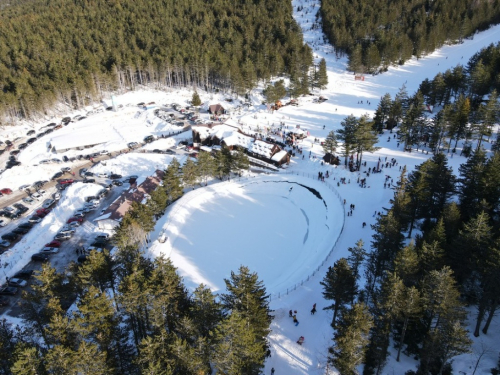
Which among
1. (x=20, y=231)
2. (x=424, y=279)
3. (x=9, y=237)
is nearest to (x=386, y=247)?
(x=424, y=279)

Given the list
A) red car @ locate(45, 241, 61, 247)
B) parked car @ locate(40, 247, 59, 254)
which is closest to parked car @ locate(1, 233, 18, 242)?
red car @ locate(45, 241, 61, 247)

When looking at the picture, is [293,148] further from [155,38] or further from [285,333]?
[155,38]

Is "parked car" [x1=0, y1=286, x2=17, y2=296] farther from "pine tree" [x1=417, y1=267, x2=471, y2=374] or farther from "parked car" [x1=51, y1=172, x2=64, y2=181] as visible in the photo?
"pine tree" [x1=417, y1=267, x2=471, y2=374]

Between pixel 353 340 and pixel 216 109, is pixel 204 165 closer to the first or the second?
pixel 216 109

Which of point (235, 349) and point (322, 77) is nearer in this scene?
point (235, 349)

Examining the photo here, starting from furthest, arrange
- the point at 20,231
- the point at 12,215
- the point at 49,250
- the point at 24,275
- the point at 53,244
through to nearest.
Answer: the point at 12,215 < the point at 20,231 < the point at 53,244 < the point at 49,250 < the point at 24,275
